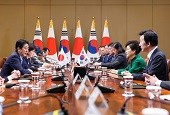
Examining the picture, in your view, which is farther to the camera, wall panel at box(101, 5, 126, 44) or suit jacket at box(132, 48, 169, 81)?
wall panel at box(101, 5, 126, 44)

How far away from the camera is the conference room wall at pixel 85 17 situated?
353 inches

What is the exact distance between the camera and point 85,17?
9.04 metres

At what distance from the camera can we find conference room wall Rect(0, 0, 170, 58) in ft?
29.4

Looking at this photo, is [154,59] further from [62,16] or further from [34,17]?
[34,17]

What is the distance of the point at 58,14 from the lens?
902cm

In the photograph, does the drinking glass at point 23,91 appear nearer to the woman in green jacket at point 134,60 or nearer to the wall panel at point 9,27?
the woman in green jacket at point 134,60

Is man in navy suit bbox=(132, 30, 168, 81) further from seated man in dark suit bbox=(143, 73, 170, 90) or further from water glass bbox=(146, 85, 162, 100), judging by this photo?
water glass bbox=(146, 85, 162, 100)

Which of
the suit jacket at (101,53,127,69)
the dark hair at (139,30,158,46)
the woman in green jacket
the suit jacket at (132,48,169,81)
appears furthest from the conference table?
the suit jacket at (101,53,127,69)

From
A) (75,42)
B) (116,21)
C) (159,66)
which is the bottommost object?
(159,66)

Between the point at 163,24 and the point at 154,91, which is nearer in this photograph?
the point at 154,91

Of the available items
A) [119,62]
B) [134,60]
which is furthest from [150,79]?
[119,62]

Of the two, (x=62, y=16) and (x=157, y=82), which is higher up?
(x=62, y=16)

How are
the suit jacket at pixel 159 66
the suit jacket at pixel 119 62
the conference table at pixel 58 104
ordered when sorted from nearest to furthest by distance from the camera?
the conference table at pixel 58 104 < the suit jacket at pixel 159 66 < the suit jacket at pixel 119 62

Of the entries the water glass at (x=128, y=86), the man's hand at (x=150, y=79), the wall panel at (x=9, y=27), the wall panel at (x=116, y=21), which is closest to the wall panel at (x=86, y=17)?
the wall panel at (x=116, y=21)
